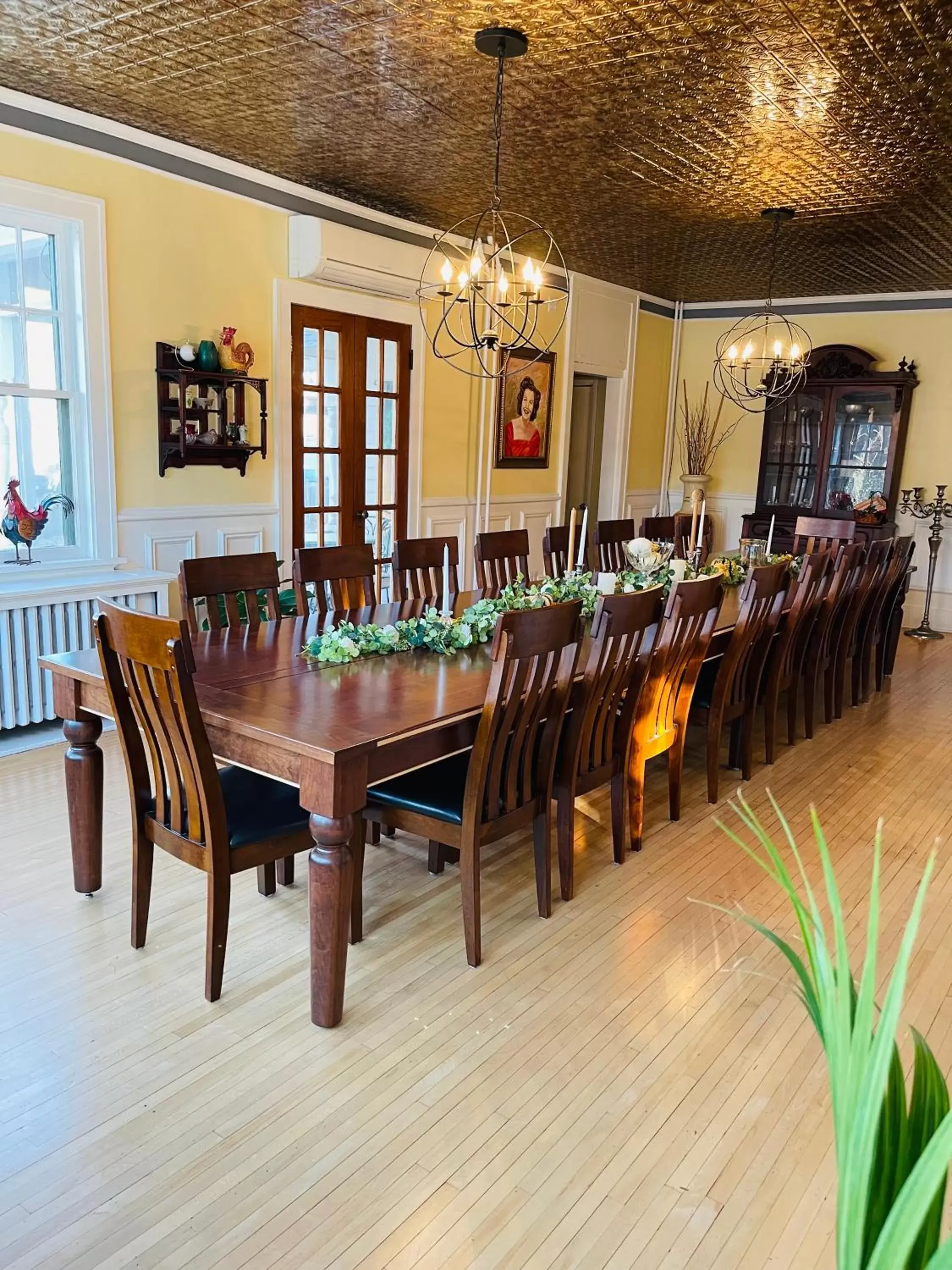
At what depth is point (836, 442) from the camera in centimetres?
761

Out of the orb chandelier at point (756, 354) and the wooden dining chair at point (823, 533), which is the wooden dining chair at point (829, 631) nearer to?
the wooden dining chair at point (823, 533)

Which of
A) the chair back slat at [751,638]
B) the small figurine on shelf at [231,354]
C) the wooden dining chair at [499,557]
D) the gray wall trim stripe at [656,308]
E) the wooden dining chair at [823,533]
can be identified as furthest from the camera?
the gray wall trim stripe at [656,308]

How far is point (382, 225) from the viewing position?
5531 mm

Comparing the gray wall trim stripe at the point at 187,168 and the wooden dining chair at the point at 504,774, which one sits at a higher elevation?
the gray wall trim stripe at the point at 187,168

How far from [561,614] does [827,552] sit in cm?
297

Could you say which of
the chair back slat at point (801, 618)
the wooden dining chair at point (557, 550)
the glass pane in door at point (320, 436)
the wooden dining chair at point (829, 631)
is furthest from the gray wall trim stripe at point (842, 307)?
the glass pane in door at point (320, 436)

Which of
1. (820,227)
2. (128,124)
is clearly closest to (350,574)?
(128,124)

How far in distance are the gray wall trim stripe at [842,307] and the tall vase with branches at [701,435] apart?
0.63 meters

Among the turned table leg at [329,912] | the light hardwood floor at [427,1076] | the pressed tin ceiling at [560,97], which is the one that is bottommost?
the light hardwood floor at [427,1076]

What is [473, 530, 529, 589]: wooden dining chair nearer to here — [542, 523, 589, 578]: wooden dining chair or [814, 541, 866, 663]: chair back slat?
[542, 523, 589, 578]: wooden dining chair

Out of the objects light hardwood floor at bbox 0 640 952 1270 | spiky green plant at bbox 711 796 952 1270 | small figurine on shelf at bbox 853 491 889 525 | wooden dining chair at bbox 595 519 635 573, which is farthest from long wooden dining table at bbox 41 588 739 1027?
small figurine on shelf at bbox 853 491 889 525

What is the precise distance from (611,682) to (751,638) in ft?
3.67

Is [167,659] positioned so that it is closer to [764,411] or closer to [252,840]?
[252,840]

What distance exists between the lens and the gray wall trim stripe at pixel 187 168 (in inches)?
151
